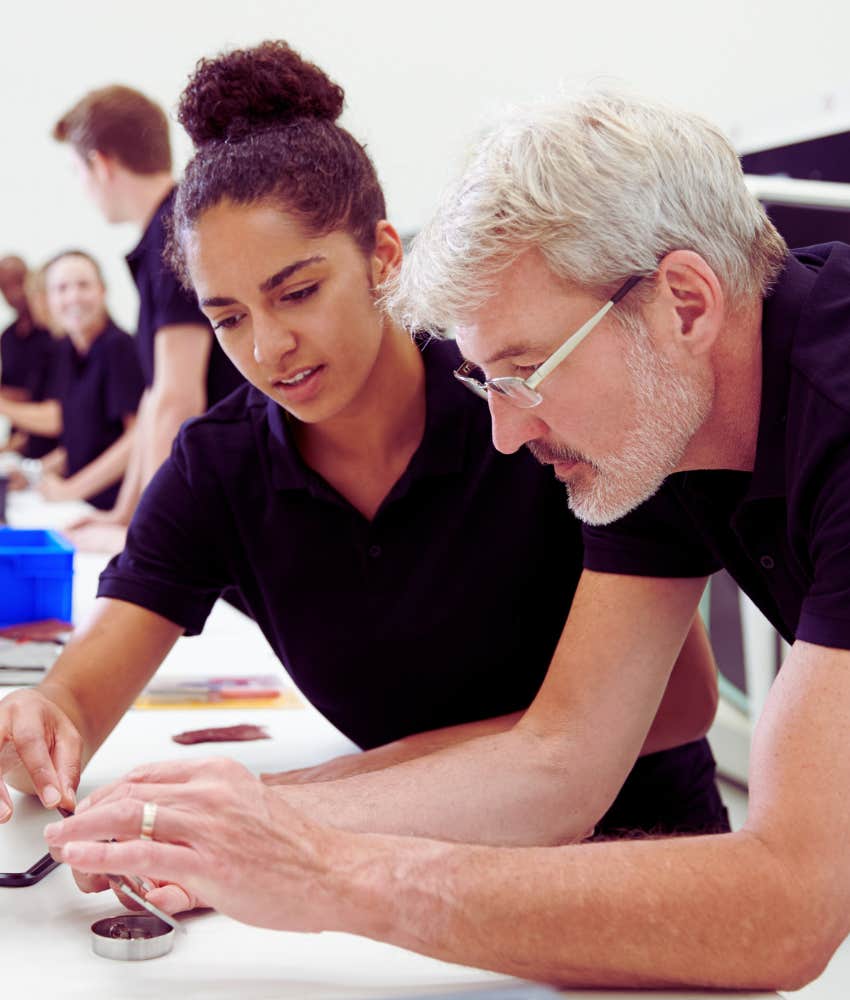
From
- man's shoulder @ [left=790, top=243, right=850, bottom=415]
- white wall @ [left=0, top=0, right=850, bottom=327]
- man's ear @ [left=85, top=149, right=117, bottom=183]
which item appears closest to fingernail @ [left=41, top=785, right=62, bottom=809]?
man's shoulder @ [left=790, top=243, right=850, bottom=415]

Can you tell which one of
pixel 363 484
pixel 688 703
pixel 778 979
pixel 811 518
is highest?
pixel 811 518

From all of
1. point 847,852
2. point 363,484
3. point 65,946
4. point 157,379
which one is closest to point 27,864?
point 65,946

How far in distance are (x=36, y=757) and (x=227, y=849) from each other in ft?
1.39

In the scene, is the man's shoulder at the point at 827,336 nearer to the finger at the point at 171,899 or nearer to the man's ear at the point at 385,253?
the man's ear at the point at 385,253

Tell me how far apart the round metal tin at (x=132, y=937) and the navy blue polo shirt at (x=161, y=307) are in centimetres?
188

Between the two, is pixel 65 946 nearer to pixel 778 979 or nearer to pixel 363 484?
pixel 778 979

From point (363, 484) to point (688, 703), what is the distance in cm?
48

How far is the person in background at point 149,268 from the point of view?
2.72 metres

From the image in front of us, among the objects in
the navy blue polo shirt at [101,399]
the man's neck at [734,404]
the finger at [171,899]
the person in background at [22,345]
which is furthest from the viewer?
the person in background at [22,345]

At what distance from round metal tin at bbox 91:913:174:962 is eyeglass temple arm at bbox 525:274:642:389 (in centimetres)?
54

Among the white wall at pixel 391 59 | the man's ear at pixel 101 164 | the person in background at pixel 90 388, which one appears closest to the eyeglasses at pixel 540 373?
the man's ear at pixel 101 164

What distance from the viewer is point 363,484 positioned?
55.6 inches

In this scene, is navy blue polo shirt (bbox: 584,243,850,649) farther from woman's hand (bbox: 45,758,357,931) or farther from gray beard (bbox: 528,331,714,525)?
woman's hand (bbox: 45,758,357,931)

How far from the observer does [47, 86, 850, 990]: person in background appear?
2.72 ft
